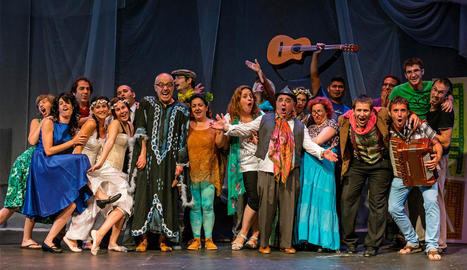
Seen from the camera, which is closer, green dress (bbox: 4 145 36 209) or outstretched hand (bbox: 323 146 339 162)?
outstretched hand (bbox: 323 146 339 162)

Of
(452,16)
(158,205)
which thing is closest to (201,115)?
(158,205)

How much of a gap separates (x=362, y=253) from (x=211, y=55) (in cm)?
299

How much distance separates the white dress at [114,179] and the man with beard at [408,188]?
252 cm

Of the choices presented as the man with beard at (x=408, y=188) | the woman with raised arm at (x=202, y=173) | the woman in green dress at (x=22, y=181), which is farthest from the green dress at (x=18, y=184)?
the man with beard at (x=408, y=188)

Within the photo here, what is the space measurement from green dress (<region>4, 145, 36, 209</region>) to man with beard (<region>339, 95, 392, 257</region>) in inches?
122

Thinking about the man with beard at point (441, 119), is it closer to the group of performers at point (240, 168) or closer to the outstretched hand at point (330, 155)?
the group of performers at point (240, 168)

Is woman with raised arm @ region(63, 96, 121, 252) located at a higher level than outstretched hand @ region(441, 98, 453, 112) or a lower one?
lower

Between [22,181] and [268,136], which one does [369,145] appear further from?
[22,181]

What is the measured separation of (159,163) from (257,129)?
1.01m

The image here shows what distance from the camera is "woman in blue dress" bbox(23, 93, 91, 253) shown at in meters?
5.10

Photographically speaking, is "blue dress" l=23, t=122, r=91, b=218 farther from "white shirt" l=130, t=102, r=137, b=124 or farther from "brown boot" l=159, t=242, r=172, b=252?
"brown boot" l=159, t=242, r=172, b=252

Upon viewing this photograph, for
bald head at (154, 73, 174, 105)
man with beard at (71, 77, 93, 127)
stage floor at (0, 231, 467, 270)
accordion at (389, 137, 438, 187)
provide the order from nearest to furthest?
1. stage floor at (0, 231, 467, 270)
2. accordion at (389, 137, 438, 187)
3. bald head at (154, 73, 174, 105)
4. man with beard at (71, 77, 93, 127)

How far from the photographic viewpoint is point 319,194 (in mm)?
5207

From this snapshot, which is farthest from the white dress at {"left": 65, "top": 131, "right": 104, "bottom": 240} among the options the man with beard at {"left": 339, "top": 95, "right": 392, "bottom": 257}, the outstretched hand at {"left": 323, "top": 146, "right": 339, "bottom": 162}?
the man with beard at {"left": 339, "top": 95, "right": 392, "bottom": 257}
